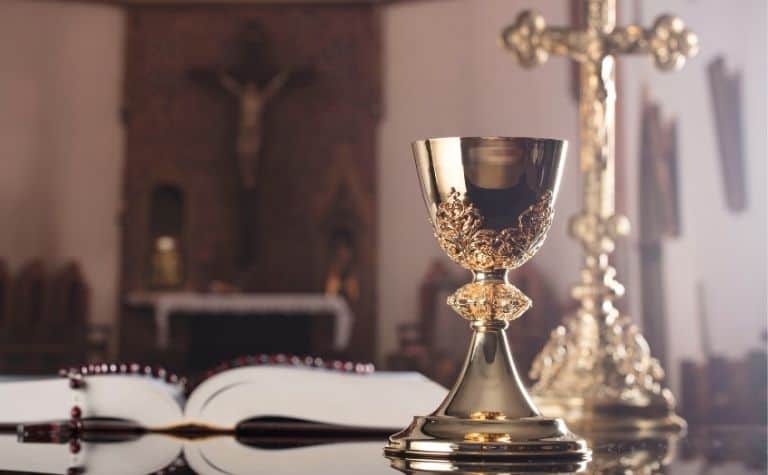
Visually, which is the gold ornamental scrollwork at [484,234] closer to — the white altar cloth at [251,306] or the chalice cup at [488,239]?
the chalice cup at [488,239]

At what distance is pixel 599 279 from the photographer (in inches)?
71.1

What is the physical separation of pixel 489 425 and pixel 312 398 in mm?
381

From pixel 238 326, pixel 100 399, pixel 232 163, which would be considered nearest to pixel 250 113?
pixel 232 163

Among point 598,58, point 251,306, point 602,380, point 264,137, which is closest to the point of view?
point 602,380

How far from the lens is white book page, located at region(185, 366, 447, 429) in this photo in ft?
Result: 4.73

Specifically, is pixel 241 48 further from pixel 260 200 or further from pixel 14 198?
pixel 14 198

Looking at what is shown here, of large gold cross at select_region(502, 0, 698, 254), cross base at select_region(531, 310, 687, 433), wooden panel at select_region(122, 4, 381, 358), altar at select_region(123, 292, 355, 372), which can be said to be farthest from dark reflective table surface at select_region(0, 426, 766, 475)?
wooden panel at select_region(122, 4, 381, 358)

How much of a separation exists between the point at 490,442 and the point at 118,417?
22.0 inches

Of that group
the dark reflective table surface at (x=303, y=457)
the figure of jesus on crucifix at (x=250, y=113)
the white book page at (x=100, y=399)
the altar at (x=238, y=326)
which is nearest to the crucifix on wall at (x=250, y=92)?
the figure of jesus on crucifix at (x=250, y=113)

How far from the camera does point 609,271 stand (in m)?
1.83

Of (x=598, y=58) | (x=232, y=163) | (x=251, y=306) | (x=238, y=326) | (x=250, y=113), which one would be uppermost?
(x=250, y=113)

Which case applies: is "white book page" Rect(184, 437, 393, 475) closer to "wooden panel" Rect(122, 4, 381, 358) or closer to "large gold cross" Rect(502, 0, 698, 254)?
"large gold cross" Rect(502, 0, 698, 254)

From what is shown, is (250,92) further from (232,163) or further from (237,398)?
(237,398)

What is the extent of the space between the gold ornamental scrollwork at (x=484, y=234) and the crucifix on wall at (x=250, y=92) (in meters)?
9.49
